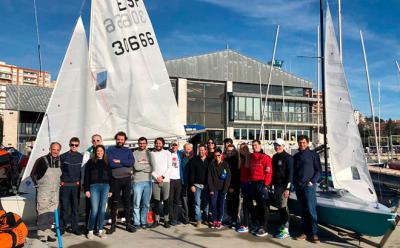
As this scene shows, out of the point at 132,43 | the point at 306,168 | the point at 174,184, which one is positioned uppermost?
the point at 132,43

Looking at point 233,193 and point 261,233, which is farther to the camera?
point 233,193

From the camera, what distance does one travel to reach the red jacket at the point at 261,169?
245 inches

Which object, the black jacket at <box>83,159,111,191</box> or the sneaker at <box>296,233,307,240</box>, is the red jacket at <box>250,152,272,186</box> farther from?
the black jacket at <box>83,159,111,191</box>

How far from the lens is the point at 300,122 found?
114 ft

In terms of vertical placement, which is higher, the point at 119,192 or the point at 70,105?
the point at 70,105

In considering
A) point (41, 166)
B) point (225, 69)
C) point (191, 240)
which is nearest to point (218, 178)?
point (191, 240)

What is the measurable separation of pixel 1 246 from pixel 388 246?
5.53 m

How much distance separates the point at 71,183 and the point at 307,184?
3.82 m

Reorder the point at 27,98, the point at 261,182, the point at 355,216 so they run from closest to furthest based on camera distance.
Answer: the point at 355,216
the point at 261,182
the point at 27,98

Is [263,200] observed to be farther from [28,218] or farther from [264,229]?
[28,218]

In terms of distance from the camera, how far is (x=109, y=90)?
22.7ft

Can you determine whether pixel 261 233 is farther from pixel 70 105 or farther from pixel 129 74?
pixel 70 105

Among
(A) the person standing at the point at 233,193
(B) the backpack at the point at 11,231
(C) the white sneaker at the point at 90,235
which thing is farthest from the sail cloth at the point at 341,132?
(B) the backpack at the point at 11,231

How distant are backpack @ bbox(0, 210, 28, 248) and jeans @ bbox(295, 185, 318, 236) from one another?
421cm
